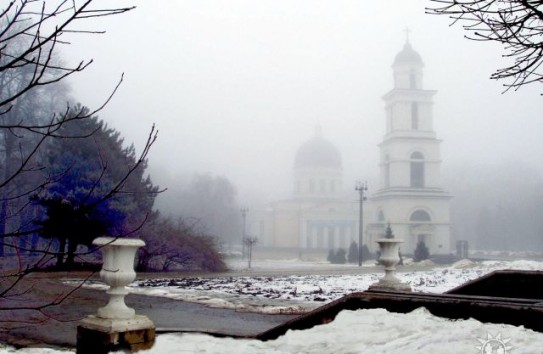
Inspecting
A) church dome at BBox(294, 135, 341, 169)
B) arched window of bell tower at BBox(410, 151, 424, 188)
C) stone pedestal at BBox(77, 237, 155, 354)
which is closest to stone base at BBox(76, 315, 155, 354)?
stone pedestal at BBox(77, 237, 155, 354)

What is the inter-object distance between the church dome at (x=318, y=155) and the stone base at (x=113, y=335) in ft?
256

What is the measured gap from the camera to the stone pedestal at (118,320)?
5.62 m

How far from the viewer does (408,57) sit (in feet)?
210

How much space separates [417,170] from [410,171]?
1.27m

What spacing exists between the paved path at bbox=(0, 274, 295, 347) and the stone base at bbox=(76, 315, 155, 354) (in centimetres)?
117

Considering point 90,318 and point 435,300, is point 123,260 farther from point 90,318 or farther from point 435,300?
point 435,300

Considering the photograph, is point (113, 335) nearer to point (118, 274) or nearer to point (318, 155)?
point (118, 274)

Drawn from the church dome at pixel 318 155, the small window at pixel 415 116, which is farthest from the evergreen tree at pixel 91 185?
the church dome at pixel 318 155

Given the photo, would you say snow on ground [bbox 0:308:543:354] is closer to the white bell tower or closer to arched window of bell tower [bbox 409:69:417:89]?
the white bell tower

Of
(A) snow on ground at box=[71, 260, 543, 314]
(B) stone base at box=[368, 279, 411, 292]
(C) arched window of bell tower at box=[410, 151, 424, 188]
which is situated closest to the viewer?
(B) stone base at box=[368, 279, 411, 292]

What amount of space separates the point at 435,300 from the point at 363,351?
1081mm

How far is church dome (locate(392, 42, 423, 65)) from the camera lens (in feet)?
209

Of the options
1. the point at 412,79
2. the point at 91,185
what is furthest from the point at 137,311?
the point at 412,79

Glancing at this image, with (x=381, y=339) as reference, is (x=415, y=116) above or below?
above
